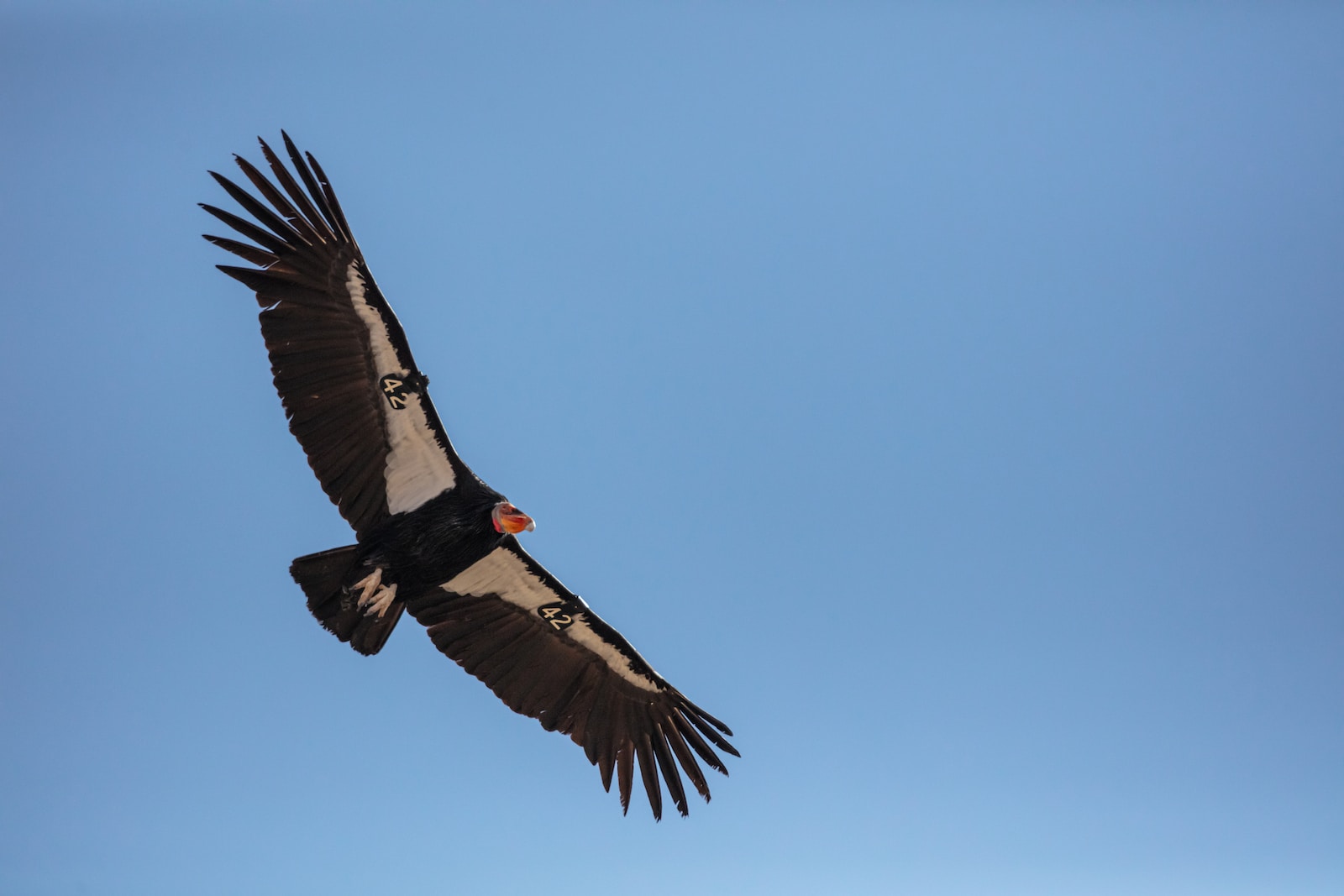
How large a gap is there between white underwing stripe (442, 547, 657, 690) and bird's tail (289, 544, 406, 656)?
1644mm

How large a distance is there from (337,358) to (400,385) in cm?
88

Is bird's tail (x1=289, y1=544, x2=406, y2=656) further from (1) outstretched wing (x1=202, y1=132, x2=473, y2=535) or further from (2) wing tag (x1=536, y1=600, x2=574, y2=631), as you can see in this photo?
(2) wing tag (x1=536, y1=600, x2=574, y2=631)

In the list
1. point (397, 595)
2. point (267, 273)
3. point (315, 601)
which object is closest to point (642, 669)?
point (397, 595)

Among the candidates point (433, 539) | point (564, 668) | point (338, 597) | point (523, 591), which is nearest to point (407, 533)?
point (433, 539)

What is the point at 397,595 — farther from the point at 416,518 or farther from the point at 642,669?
the point at 642,669

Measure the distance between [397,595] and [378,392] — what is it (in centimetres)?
272

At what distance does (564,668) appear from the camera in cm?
1645

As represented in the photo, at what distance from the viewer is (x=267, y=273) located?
1384cm

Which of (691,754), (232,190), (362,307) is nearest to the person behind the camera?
(232,190)

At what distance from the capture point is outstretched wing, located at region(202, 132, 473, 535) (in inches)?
544

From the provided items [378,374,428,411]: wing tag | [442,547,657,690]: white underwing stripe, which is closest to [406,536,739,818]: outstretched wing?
[442,547,657,690]: white underwing stripe

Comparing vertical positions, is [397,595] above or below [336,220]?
below

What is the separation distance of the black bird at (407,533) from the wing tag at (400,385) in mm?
18

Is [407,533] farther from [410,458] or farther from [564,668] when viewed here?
[564,668]
